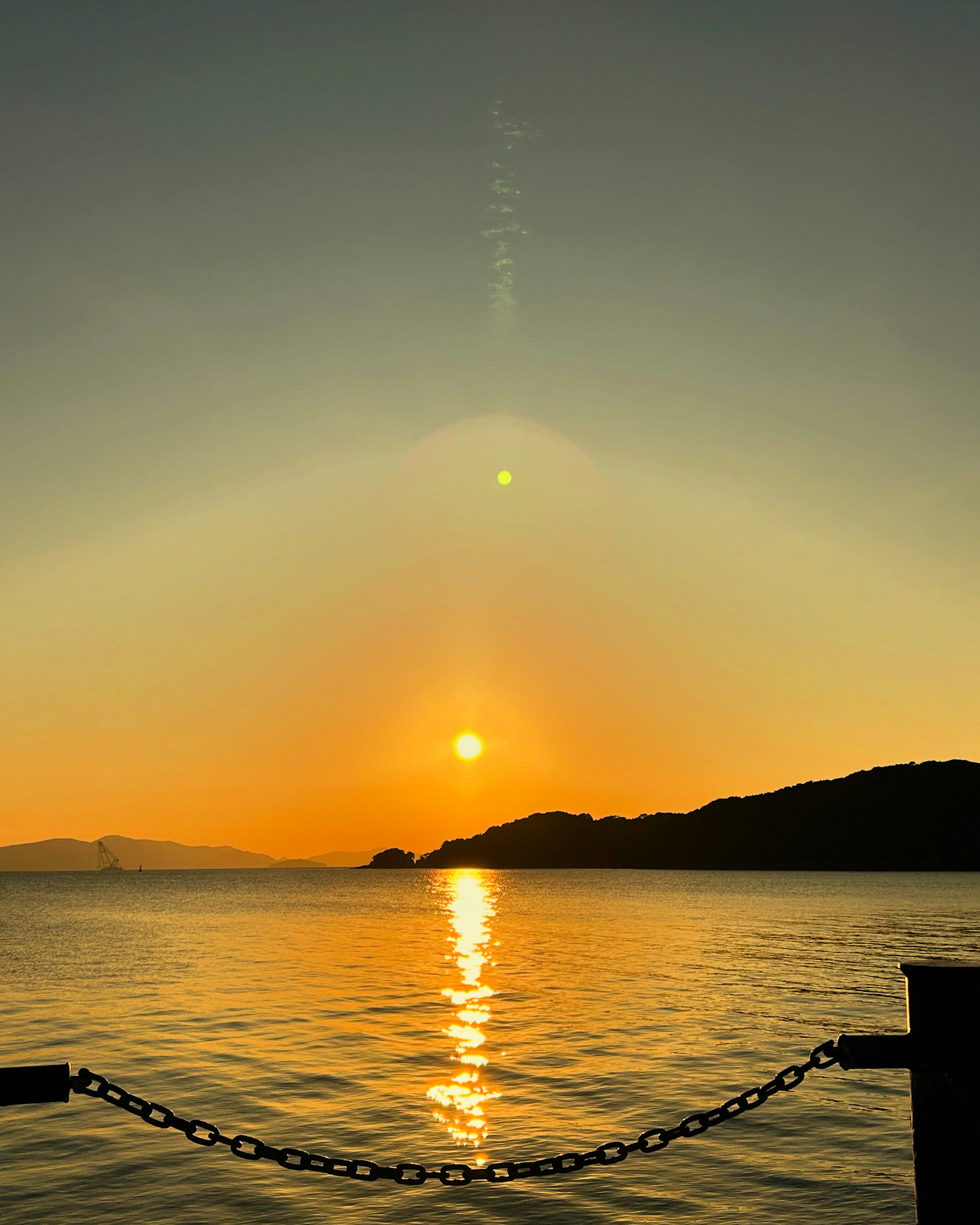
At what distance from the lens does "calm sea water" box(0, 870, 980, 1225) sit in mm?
12422

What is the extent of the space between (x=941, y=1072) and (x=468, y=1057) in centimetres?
1760

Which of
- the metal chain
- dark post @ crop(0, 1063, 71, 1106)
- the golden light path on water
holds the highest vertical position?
dark post @ crop(0, 1063, 71, 1106)

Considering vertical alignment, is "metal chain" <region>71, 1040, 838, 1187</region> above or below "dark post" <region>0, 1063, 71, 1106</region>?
below

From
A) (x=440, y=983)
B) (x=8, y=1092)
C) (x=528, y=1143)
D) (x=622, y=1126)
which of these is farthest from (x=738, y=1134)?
(x=440, y=983)

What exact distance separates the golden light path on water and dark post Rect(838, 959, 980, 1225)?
9288 millimetres

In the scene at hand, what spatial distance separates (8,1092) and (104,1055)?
19.1 meters

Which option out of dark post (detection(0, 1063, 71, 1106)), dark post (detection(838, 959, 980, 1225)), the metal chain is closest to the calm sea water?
the metal chain

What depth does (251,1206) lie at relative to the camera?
12078 mm

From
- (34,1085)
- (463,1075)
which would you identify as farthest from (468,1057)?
(34,1085)

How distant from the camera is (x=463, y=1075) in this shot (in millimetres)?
19234

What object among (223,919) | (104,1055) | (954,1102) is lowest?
(223,919)

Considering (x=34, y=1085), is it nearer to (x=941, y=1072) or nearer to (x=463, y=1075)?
(x=941, y=1072)

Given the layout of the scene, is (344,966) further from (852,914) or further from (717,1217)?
(852,914)

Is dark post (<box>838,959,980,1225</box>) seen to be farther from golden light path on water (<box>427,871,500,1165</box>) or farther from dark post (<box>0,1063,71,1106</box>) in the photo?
golden light path on water (<box>427,871,500,1165</box>)
